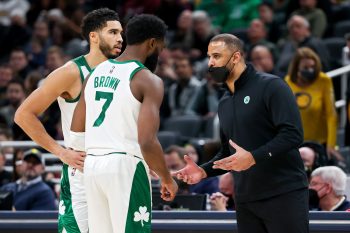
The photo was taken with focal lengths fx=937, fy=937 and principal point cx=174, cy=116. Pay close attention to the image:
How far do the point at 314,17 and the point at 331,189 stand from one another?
570 centimetres

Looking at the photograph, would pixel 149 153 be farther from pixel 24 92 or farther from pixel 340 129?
pixel 24 92

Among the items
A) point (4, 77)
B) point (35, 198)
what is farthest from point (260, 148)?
point (4, 77)

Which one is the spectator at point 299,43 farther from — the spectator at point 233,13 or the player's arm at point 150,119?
the player's arm at point 150,119

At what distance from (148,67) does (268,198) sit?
1192 millimetres

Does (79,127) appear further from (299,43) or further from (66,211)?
(299,43)

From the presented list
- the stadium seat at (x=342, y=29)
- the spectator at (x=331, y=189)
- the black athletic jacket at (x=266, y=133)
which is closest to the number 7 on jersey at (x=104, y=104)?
the black athletic jacket at (x=266, y=133)

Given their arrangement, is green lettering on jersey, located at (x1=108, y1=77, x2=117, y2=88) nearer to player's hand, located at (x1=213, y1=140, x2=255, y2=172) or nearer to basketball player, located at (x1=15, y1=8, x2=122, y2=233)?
basketball player, located at (x1=15, y1=8, x2=122, y2=233)

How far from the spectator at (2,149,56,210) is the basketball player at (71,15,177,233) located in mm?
3564

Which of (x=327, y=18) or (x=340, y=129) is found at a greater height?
(x=327, y=18)

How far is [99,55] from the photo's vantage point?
6773 millimetres

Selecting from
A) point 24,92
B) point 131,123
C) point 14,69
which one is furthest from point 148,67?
point 14,69

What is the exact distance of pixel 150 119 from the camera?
5715mm

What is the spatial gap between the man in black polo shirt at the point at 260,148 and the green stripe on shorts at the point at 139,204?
52 centimetres

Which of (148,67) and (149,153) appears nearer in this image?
(149,153)
